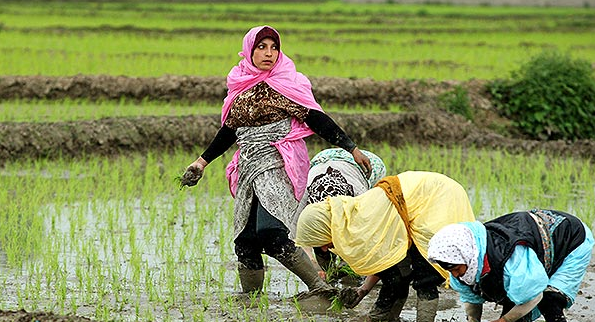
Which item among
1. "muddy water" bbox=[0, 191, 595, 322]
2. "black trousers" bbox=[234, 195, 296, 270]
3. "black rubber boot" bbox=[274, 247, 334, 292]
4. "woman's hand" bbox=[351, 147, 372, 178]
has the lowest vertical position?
"muddy water" bbox=[0, 191, 595, 322]

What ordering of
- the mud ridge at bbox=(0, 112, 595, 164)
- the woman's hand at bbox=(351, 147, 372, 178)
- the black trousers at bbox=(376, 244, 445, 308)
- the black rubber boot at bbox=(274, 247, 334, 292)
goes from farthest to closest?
the mud ridge at bbox=(0, 112, 595, 164)
the black rubber boot at bbox=(274, 247, 334, 292)
the woman's hand at bbox=(351, 147, 372, 178)
the black trousers at bbox=(376, 244, 445, 308)

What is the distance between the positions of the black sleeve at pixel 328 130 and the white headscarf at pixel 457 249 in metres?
1.17

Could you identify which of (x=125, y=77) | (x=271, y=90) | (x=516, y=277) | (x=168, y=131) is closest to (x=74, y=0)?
(x=125, y=77)

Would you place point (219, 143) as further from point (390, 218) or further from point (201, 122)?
point (201, 122)

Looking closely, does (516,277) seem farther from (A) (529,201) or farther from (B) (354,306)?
(A) (529,201)

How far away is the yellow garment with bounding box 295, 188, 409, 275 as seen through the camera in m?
4.21

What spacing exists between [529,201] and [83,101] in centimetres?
528

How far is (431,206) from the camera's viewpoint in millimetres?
4172

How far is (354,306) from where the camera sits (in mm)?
4652

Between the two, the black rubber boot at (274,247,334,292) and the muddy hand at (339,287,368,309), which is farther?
the black rubber boot at (274,247,334,292)

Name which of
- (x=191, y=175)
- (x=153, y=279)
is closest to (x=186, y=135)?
(x=153, y=279)

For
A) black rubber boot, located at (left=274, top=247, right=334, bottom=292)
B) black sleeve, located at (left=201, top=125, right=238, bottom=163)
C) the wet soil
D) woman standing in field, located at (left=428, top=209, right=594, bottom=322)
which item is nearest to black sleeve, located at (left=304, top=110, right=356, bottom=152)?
black sleeve, located at (left=201, top=125, right=238, bottom=163)

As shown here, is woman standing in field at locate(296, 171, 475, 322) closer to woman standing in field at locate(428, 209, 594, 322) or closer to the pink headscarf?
woman standing in field at locate(428, 209, 594, 322)

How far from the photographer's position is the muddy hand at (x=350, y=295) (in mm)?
4535
